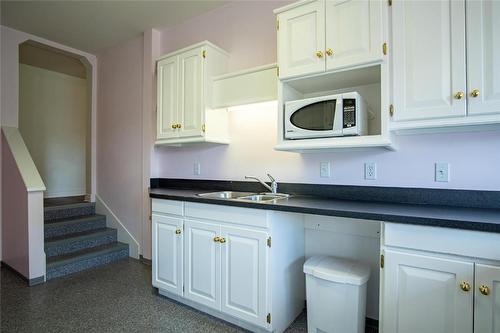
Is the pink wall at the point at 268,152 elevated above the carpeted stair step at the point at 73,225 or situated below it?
above

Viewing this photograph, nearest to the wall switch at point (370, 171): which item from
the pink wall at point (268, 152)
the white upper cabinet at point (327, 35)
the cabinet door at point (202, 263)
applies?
the pink wall at point (268, 152)

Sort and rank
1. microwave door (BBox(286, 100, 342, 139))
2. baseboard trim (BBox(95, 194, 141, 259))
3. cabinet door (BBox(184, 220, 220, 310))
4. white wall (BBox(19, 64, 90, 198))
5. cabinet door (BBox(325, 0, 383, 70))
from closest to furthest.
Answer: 1. cabinet door (BBox(325, 0, 383, 70))
2. microwave door (BBox(286, 100, 342, 139))
3. cabinet door (BBox(184, 220, 220, 310))
4. baseboard trim (BBox(95, 194, 141, 259))
5. white wall (BBox(19, 64, 90, 198))

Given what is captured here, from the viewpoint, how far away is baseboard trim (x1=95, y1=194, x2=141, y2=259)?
3416 millimetres

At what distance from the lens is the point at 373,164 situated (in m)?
1.96

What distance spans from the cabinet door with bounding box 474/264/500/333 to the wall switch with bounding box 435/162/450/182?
648 millimetres

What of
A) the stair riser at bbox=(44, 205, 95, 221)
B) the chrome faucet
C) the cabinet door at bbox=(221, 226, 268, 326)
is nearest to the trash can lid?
the cabinet door at bbox=(221, 226, 268, 326)

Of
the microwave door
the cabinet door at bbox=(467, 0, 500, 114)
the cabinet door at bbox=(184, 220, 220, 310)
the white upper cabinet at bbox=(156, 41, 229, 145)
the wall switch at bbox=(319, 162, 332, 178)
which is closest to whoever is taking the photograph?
the cabinet door at bbox=(467, 0, 500, 114)

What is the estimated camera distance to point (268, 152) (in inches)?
96.1

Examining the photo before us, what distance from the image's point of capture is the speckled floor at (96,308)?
1.97 meters

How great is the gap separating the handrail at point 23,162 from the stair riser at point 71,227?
665 millimetres

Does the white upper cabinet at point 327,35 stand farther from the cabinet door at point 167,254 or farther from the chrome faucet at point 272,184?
the cabinet door at point 167,254

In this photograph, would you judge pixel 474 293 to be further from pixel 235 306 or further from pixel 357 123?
pixel 235 306

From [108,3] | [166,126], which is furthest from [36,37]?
[166,126]

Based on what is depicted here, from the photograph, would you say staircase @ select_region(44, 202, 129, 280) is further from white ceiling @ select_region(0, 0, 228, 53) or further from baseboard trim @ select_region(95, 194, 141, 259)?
white ceiling @ select_region(0, 0, 228, 53)
